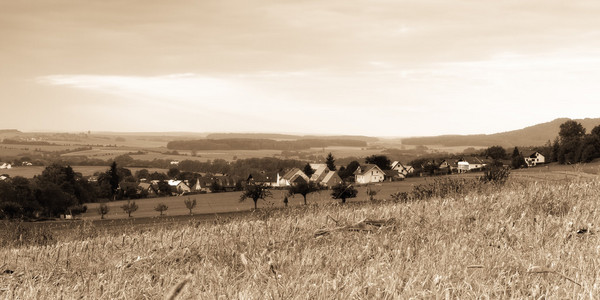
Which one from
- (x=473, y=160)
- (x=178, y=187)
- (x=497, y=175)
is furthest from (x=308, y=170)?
(x=497, y=175)

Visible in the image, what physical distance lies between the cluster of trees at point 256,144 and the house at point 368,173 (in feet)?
223

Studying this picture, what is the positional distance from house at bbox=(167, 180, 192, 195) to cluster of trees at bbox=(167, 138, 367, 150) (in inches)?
2313

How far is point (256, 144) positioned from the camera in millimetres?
168500

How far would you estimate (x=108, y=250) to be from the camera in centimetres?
522

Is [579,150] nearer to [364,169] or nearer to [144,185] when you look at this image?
[364,169]

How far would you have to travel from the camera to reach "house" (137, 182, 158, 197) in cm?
9669

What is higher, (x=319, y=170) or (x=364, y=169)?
(x=364, y=169)

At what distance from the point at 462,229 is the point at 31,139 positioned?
173131mm

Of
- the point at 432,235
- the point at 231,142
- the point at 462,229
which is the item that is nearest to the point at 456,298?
the point at 432,235

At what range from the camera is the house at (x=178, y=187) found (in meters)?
98.6

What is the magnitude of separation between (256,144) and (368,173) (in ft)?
268

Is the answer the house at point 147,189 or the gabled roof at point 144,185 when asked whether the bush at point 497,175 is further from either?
the gabled roof at point 144,185

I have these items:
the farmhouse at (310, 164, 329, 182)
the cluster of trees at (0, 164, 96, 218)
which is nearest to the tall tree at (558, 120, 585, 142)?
the farmhouse at (310, 164, 329, 182)

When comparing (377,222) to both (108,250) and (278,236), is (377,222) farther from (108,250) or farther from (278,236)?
(108,250)
